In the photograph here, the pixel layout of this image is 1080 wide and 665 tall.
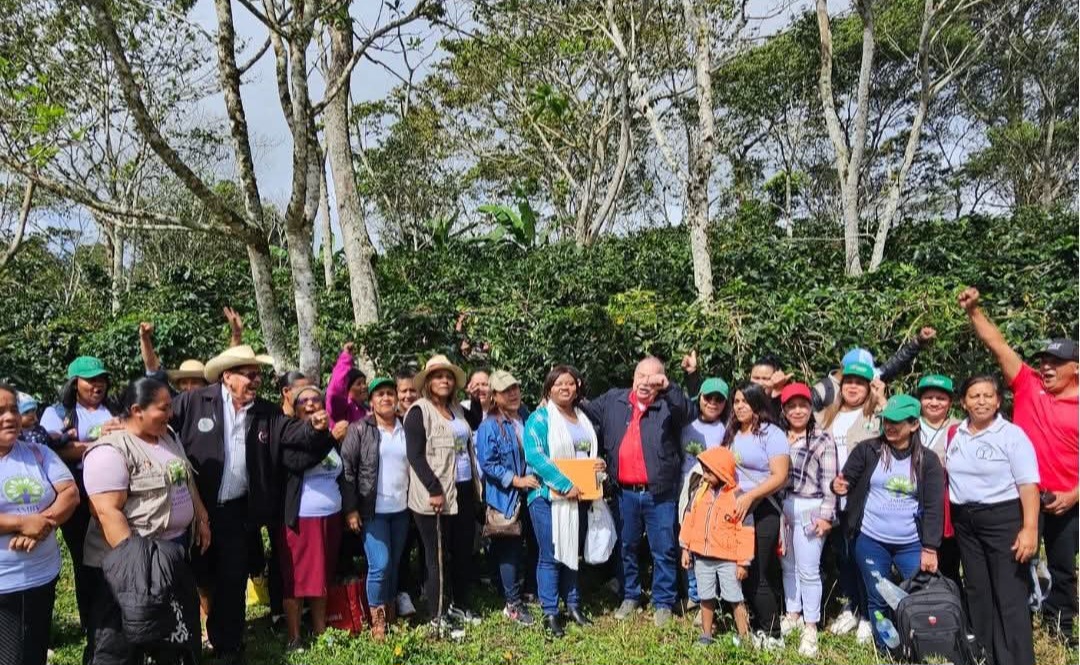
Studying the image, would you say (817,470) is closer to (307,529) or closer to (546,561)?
(546,561)

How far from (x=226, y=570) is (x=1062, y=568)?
→ 4.33 m

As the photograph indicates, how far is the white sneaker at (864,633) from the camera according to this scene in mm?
4016

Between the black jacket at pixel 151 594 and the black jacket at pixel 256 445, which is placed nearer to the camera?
the black jacket at pixel 151 594

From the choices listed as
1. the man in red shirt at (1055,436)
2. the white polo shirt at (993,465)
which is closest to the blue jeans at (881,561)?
the white polo shirt at (993,465)

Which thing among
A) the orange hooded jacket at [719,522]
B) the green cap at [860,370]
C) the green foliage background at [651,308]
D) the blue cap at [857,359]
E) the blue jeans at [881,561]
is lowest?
the blue jeans at [881,561]

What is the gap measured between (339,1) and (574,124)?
12.6 m

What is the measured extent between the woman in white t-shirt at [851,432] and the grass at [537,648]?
124mm

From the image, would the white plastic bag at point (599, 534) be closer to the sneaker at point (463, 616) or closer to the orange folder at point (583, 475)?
the orange folder at point (583, 475)

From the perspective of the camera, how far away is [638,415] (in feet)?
14.4

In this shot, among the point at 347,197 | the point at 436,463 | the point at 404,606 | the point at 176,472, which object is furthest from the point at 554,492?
the point at 347,197

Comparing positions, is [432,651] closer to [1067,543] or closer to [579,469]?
[579,469]

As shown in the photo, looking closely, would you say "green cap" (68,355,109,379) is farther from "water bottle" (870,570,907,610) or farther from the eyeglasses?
"water bottle" (870,570,907,610)

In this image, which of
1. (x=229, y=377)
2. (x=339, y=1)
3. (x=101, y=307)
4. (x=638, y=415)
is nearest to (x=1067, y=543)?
(x=638, y=415)

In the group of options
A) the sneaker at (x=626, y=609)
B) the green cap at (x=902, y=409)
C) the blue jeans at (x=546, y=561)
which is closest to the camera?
the green cap at (x=902, y=409)
